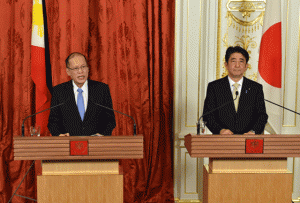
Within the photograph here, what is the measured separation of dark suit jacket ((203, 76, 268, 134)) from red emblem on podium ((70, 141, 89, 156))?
3.27 feet

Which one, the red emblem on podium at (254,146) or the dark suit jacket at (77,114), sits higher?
the dark suit jacket at (77,114)

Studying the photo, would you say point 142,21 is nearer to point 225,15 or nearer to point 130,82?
point 130,82

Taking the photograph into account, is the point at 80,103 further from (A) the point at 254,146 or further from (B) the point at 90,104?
(A) the point at 254,146

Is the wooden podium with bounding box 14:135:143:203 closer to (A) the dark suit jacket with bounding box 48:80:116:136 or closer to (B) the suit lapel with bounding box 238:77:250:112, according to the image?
(A) the dark suit jacket with bounding box 48:80:116:136

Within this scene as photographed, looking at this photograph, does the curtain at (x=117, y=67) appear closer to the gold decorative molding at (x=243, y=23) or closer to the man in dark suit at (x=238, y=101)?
the gold decorative molding at (x=243, y=23)

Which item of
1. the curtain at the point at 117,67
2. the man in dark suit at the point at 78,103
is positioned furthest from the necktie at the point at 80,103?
the curtain at the point at 117,67

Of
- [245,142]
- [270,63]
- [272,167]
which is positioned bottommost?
[272,167]

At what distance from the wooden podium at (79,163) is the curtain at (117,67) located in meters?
1.50

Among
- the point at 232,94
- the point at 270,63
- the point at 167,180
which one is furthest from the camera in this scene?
the point at 167,180

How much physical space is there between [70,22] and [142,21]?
78 centimetres

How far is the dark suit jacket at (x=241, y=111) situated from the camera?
2.56 meters

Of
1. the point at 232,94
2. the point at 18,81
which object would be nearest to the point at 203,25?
the point at 232,94

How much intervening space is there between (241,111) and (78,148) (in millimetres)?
1272

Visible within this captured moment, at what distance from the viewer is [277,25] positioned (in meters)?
3.24
